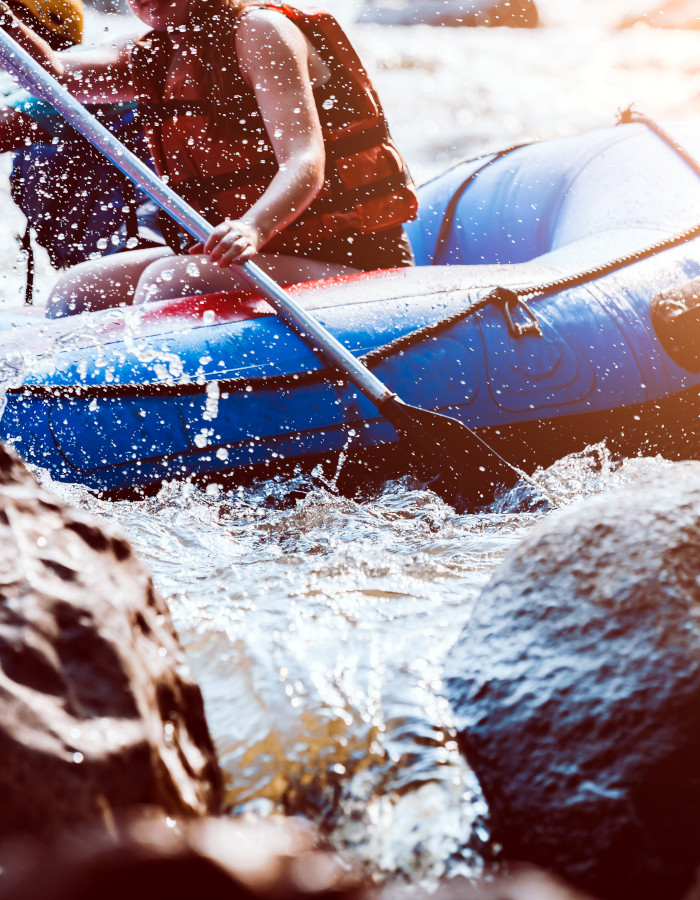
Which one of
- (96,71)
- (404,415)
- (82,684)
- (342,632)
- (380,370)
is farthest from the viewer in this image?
(96,71)

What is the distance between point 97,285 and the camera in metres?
2.24

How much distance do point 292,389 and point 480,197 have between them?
164cm

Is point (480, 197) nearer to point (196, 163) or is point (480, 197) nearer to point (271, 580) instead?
point (196, 163)

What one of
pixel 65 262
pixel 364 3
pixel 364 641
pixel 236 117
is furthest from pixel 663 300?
pixel 364 3

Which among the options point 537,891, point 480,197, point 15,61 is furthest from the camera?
point 480,197

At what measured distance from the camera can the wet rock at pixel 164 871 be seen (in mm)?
390

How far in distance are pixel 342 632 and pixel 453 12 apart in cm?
1503

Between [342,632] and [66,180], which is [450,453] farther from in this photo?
[66,180]

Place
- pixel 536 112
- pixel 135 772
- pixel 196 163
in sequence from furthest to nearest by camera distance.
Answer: pixel 536 112 < pixel 196 163 < pixel 135 772

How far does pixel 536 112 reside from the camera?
11.2m

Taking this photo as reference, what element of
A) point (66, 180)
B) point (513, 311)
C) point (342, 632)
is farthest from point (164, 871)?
point (66, 180)

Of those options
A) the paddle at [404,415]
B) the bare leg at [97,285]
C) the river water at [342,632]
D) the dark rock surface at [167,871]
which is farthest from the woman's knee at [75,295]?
the dark rock surface at [167,871]

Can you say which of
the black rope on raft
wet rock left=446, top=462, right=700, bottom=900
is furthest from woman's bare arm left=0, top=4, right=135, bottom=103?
wet rock left=446, top=462, right=700, bottom=900

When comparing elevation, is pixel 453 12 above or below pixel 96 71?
above
